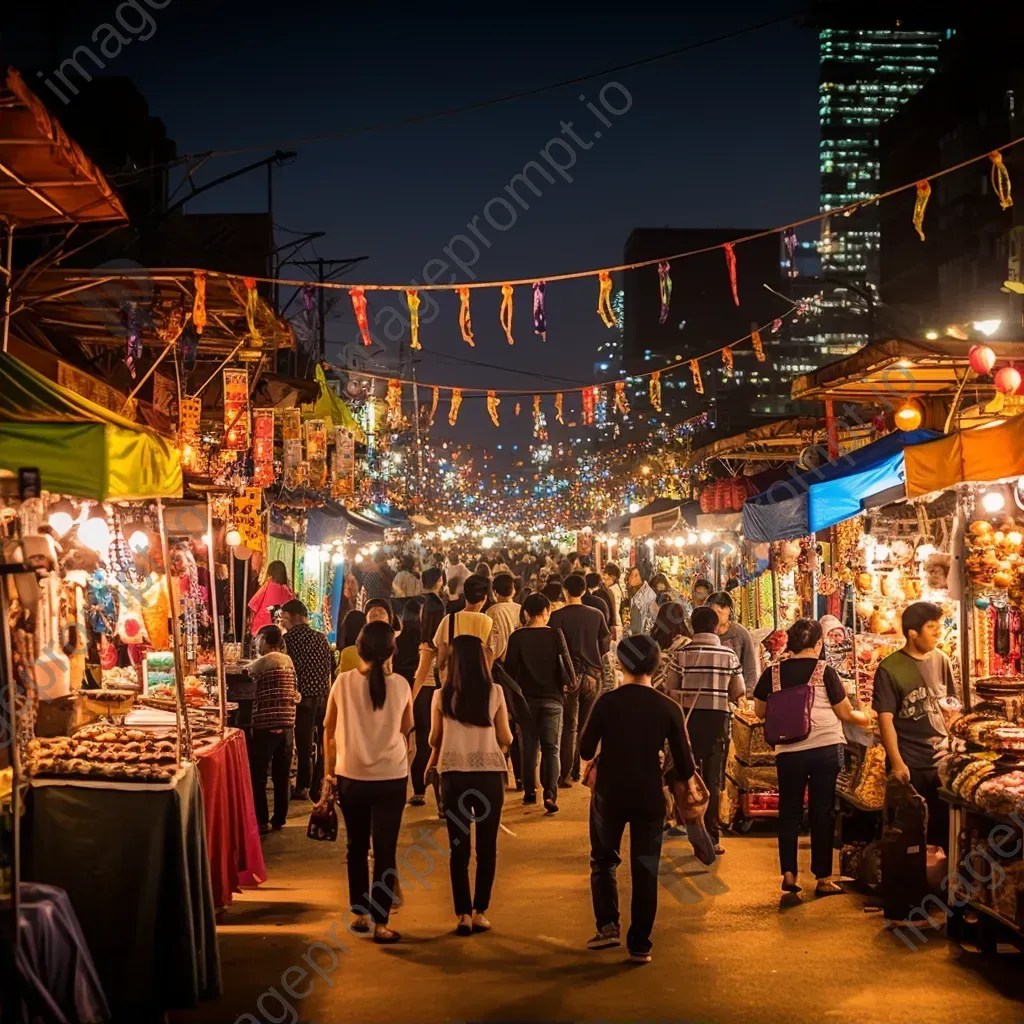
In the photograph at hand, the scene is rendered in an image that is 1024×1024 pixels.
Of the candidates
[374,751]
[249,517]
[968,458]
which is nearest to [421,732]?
[374,751]

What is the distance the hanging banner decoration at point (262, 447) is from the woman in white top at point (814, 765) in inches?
390

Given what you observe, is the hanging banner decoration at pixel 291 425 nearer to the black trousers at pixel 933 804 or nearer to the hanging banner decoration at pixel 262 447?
the hanging banner decoration at pixel 262 447

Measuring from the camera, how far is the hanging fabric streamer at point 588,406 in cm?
1928

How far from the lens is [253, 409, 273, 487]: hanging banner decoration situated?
53.3 ft

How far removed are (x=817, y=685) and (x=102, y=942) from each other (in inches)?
190

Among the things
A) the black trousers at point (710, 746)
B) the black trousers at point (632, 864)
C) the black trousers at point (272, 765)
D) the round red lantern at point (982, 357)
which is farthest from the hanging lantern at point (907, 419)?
the black trousers at point (272, 765)

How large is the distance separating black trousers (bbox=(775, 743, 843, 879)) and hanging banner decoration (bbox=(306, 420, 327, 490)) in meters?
11.8

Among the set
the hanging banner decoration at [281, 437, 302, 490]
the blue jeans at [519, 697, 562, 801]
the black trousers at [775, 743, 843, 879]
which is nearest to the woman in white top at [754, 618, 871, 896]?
the black trousers at [775, 743, 843, 879]

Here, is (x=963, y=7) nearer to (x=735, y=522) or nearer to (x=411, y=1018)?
(x=735, y=522)

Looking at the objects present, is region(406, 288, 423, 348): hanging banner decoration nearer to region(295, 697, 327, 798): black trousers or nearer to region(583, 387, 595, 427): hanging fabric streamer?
region(295, 697, 327, 798): black trousers

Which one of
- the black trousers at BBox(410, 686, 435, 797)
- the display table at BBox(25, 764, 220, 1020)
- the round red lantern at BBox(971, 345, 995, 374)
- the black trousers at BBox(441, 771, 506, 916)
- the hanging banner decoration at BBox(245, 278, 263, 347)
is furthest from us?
the black trousers at BBox(410, 686, 435, 797)

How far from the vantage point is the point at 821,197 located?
14812 cm

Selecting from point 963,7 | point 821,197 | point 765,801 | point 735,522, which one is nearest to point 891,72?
point 821,197

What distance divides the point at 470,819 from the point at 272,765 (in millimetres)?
3552
